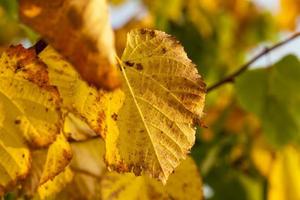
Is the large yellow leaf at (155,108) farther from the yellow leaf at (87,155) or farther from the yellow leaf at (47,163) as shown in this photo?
the yellow leaf at (87,155)

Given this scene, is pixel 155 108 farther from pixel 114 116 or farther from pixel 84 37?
pixel 84 37

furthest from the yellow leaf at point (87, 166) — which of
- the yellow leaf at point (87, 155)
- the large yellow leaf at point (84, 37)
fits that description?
the large yellow leaf at point (84, 37)

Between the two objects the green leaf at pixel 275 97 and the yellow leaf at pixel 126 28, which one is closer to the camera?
the green leaf at pixel 275 97

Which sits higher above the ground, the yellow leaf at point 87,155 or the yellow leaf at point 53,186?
the yellow leaf at point 53,186

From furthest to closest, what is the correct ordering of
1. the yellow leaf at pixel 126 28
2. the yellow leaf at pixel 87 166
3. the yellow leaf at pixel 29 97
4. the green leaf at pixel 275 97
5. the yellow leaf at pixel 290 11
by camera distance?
the yellow leaf at pixel 290 11
the yellow leaf at pixel 126 28
the green leaf at pixel 275 97
the yellow leaf at pixel 87 166
the yellow leaf at pixel 29 97

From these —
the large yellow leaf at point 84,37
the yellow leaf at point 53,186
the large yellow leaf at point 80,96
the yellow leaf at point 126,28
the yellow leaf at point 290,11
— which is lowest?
the yellow leaf at point 290,11

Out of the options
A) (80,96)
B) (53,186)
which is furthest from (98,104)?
(53,186)

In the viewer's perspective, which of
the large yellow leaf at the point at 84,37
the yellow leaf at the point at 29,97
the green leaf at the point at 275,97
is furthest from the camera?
the green leaf at the point at 275,97

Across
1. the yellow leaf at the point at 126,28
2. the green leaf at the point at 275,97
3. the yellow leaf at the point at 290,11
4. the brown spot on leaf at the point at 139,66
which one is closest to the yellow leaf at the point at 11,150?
the brown spot on leaf at the point at 139,66
